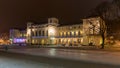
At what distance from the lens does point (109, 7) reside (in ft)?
167

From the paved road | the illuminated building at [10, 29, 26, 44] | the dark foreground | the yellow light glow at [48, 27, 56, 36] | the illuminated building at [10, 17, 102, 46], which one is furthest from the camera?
the illuminated building at [10, 29, 26, 44]

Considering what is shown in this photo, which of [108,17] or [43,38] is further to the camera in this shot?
[43,38]

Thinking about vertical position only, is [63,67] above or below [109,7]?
below

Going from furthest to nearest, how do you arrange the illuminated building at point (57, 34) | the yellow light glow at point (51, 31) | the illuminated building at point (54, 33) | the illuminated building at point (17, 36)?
1. the illuminated building at point (17, 36)
2. the yellow light glow at point (51, 31)
3. the illuminated building at point (54, 33)
4. the illuminated building at point (57, 34)

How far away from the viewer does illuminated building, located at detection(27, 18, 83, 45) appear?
98750 mm

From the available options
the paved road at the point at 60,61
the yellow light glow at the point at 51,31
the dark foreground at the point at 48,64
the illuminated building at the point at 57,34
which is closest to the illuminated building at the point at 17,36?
the illuminated building at the point at 57,34

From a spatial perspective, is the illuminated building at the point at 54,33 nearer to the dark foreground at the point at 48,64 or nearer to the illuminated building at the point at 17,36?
the illuminated building at the point at 17,36

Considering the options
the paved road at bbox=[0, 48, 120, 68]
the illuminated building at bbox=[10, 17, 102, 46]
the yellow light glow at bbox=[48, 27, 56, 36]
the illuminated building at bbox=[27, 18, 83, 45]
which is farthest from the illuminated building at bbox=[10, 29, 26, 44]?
the paved road at bbox=[0, 48, 120, 68]

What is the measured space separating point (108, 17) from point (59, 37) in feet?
183

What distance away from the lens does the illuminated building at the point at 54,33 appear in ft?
324

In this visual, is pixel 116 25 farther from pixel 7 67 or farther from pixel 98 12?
pixel 7 67

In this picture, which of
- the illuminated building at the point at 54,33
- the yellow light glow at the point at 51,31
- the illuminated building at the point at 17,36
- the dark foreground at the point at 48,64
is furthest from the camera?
the illuminated building at the point at 17,36

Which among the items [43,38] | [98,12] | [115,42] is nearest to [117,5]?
[98,12]

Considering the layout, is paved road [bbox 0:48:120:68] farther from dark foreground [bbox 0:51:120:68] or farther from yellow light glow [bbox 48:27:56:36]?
yellow light glow [bbox 48:27:56:36]
